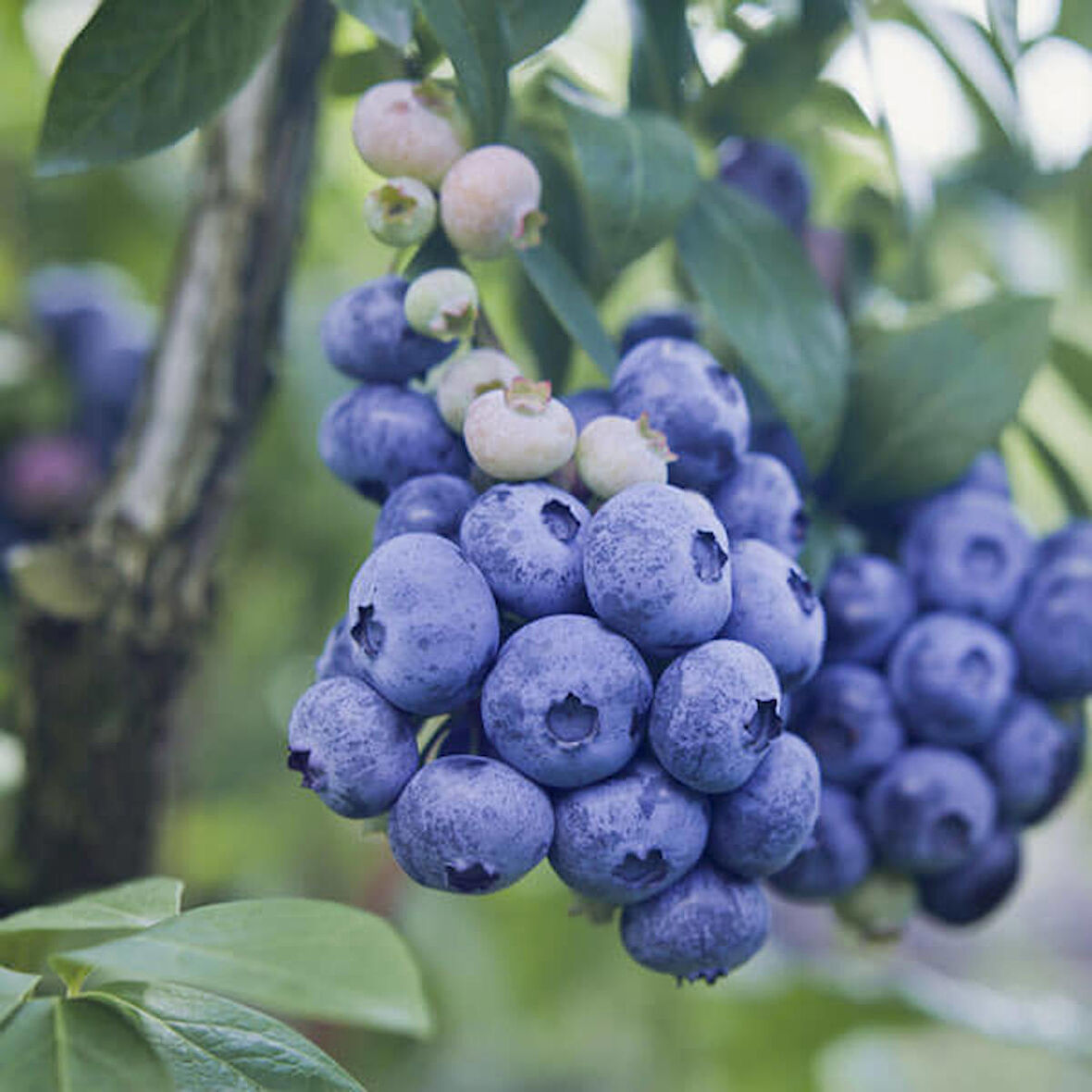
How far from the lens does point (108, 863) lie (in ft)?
3.46

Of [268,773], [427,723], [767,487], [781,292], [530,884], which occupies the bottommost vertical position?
[530,884]

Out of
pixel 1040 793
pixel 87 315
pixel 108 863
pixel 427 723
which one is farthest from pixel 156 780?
pixel 1040 793

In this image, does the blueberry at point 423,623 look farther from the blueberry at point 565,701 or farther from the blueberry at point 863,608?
the blueberry at point 863,608

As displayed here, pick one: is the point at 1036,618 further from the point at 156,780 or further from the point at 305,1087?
the point at 156,780

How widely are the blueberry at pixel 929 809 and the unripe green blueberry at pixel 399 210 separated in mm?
487

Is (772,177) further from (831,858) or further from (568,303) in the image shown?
(831,858)

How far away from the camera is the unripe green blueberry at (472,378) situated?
0.65 metres

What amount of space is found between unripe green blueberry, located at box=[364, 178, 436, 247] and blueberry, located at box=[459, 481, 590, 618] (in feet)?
0.59

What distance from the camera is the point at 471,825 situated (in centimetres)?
54

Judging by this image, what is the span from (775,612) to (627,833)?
14 cm

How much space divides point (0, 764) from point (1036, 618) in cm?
95

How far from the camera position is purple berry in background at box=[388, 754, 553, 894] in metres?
0.54

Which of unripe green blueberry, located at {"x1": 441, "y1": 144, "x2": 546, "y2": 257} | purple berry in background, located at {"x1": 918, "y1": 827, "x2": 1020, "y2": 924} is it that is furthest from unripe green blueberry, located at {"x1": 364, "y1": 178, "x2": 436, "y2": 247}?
purple berry in background, located at {"x1": 918, "y1": 827, "x2": 1020, "y2": 924}

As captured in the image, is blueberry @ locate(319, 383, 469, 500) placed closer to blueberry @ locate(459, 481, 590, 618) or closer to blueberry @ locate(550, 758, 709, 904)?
blueberry @ locate(459, 481, 590, 618)
